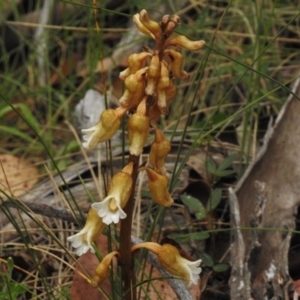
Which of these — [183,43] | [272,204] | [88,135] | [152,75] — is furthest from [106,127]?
[272,204]

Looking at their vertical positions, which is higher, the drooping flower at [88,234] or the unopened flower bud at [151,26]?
the unopened flower bud at [151,26]

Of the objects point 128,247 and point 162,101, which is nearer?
point 162,101

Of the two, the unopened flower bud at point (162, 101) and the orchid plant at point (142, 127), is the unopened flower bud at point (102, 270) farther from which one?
the unopened flower bud at point (162, 101)

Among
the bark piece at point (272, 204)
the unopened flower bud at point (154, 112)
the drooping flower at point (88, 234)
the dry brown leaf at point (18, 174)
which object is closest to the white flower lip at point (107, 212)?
the drooping flower at point (88, 234)

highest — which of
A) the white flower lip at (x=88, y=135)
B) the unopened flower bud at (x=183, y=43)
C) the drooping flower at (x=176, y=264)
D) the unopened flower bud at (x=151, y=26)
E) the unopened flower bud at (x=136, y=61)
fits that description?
the unopened flower bud at (x=151, y=26)

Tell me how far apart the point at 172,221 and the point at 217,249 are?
22 cm

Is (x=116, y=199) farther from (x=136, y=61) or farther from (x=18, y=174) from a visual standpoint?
(x=18, y=174)

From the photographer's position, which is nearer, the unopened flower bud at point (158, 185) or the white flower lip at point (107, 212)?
the white flower lip at point (107, 212)

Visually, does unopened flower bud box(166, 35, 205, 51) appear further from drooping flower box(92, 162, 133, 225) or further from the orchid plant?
drooping flower box(92, 162, 133, 225)

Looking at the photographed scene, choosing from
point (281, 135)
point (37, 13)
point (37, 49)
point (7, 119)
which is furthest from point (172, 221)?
point (37, 13)

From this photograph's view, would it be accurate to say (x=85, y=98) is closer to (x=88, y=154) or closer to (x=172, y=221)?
(x=88, y=154)

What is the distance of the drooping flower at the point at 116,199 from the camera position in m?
1.67

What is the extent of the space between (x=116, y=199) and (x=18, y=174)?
1547mm

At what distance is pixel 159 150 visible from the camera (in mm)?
1771
